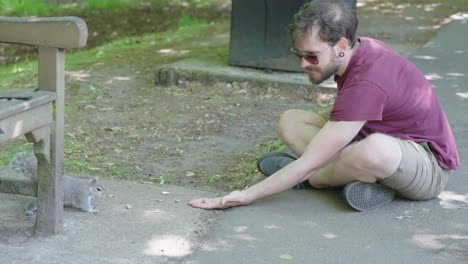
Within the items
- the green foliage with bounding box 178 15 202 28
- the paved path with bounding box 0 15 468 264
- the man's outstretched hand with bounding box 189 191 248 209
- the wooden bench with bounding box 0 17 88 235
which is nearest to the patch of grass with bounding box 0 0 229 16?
the green foliage with bounding box 178 15 202 28

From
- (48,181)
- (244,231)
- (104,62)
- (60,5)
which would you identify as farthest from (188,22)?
(48,181)

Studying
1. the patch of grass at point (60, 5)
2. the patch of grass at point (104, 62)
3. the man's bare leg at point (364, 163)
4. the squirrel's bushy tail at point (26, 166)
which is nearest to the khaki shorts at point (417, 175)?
the man's bare leg at point (364, 163)

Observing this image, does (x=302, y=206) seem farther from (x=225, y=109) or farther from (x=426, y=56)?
(x=426, y=56)

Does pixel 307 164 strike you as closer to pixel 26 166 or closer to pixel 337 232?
pixel 337 232

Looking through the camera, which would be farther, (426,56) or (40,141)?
(426,56)

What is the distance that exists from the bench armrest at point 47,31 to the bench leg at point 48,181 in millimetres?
Result: 340

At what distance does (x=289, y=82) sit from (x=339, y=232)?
306cm

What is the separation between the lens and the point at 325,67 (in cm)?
396

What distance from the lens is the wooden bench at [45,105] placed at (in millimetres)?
3328

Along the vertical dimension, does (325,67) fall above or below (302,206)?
above

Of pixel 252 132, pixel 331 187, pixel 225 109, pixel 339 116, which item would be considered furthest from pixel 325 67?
pixel 225 109

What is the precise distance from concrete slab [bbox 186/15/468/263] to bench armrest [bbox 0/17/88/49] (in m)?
1.00

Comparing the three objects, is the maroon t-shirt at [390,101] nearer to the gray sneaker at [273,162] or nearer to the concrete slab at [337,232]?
the concrete slab at [337,232]

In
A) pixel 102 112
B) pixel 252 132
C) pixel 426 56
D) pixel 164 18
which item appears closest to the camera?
pixel 252 132
